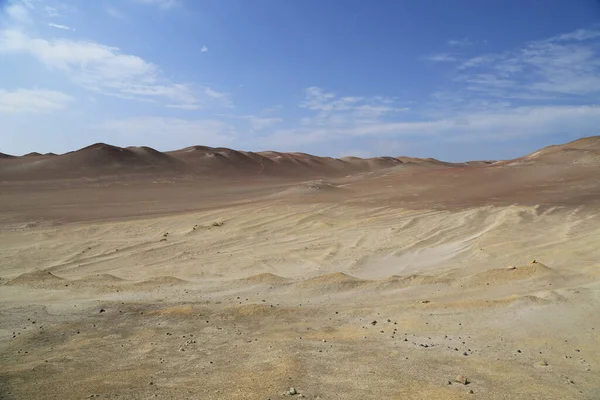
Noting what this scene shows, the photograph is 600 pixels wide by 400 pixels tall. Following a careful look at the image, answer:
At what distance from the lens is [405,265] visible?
10.1 meters

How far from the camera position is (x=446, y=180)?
26719 mm

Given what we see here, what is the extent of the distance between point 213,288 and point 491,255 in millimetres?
6149

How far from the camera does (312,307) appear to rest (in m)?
6.86

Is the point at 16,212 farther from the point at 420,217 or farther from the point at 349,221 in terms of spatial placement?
the point at 420,217

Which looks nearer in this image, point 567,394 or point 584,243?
point 567,394

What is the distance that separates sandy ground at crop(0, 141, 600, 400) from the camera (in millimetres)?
4113

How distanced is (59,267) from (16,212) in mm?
12877

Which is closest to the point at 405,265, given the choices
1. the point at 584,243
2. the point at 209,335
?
the point at 584,243

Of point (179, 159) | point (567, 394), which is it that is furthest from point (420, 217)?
point (179, 159)

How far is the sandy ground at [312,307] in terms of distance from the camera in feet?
13.5

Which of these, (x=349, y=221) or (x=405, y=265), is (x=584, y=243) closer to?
(x=405, y=265)

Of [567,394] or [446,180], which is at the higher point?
[446,180]

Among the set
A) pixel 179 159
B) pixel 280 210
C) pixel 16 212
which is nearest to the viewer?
pixel 280 210

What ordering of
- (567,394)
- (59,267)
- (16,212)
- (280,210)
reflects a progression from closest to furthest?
(567,394) < (59,267) < (280,210) < (16,212)
